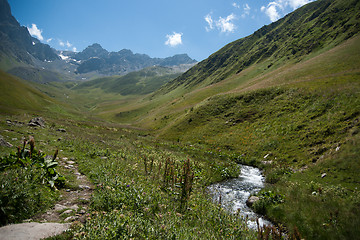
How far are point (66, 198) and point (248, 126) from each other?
114 ft

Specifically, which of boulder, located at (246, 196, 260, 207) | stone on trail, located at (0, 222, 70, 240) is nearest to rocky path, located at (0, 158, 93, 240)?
stone on trail, located at (0, 222, 70, 240)

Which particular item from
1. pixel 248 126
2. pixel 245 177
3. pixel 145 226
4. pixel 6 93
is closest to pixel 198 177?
pixel 245 177

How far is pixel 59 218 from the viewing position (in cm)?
711

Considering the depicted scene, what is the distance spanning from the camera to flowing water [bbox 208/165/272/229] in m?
11.6

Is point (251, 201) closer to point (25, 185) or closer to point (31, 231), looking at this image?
Answer: point (31, 231)

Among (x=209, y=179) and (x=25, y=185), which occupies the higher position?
(x=25, y=185)

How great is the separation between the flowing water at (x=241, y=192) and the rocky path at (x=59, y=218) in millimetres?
7563

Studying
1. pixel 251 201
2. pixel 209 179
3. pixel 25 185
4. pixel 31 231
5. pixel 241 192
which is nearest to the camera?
pixel 31 231

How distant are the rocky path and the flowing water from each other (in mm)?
7563

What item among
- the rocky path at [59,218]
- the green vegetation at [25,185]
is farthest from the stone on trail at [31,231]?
the green vegetation at [25,185]

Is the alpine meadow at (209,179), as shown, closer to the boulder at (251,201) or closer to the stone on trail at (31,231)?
the stone on trail at (31,231)

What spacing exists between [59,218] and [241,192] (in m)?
13.7

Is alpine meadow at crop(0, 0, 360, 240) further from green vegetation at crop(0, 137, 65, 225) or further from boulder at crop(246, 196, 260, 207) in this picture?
boulder at crop(246, 196, 260, 207)

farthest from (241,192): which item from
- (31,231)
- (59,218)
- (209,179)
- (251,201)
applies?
(31,231)
